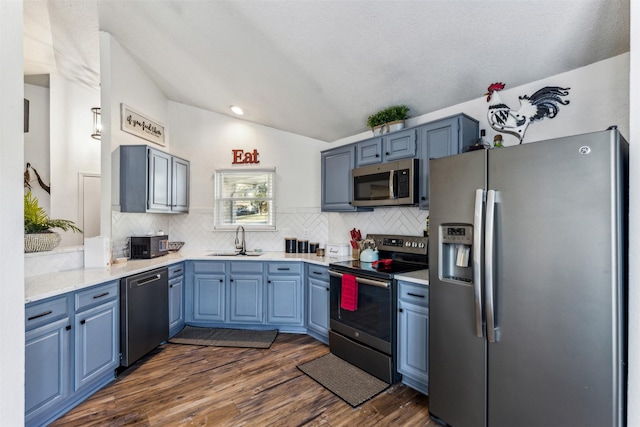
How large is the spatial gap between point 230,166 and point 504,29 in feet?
11.4

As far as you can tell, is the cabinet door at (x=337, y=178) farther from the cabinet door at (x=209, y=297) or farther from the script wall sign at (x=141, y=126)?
the script wall sign at (x=141, y=126)

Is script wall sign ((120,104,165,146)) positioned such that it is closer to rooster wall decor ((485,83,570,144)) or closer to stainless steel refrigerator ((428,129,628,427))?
stainless steel refrigerator ((428,129,628,427))

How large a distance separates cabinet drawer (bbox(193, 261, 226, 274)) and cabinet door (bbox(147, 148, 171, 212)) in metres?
0.79

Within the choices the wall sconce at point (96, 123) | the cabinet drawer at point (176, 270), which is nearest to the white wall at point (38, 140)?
the wall sconce at point (96, 123)

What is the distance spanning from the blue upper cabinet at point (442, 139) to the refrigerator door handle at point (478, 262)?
86 centimetres

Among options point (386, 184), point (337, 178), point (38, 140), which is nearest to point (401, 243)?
point (386, 184)

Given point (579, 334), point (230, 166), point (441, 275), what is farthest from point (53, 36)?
point (579, 334)

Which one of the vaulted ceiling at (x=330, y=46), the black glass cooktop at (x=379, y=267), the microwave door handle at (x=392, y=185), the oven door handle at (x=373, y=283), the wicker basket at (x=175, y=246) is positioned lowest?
the oven door handle at (x=373, y=283)

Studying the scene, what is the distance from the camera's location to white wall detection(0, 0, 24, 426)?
3.94 ft

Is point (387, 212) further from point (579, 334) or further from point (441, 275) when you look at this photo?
point (579, 334)

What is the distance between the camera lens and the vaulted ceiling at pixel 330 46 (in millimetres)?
1846

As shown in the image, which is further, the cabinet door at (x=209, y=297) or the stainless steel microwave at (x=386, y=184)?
the cabinet door at (x=209, y=297)

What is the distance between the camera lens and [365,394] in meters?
2.33

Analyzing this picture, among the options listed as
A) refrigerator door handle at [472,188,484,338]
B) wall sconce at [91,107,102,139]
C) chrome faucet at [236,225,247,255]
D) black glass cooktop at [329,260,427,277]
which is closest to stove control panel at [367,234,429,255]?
black glass cooktop at [329,260,427,277]
